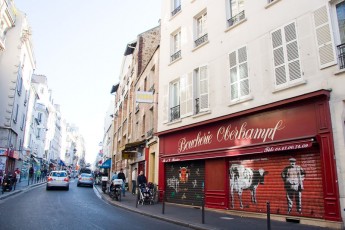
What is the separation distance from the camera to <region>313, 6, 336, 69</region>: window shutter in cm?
911

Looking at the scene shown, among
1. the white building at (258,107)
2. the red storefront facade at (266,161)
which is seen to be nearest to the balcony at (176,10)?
the white building at (258,107)

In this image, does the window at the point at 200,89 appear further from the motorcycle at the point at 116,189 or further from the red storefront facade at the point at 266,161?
the motorcycle at the point at 116,189

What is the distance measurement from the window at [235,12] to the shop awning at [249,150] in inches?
213

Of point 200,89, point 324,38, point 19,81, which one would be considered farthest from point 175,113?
point 19,81

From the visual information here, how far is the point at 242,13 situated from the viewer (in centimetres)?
1296

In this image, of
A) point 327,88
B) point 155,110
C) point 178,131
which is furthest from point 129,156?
point 327,88

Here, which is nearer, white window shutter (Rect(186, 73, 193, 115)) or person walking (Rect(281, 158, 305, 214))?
person walking (Rect(281, 158, 305, 214))

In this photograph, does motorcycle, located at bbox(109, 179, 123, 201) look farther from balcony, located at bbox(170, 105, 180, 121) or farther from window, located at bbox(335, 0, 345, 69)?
window, located at bbox(335, 0, 345, 69)

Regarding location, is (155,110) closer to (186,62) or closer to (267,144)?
(186,62)

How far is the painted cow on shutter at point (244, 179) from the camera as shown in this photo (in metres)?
11.2

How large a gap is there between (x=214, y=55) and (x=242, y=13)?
2152 millimetres

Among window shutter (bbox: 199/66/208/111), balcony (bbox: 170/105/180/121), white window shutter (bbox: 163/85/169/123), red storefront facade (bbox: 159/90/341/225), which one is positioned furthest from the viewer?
white window shutter (bbox: 163/85/169/123)

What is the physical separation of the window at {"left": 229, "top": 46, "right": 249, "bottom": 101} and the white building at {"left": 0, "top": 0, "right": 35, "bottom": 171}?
2022 centimetres


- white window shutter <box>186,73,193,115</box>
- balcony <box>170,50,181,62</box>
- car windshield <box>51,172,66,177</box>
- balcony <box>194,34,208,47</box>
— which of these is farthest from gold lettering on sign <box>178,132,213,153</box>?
car windshield <box>51,172,66,177</box>
